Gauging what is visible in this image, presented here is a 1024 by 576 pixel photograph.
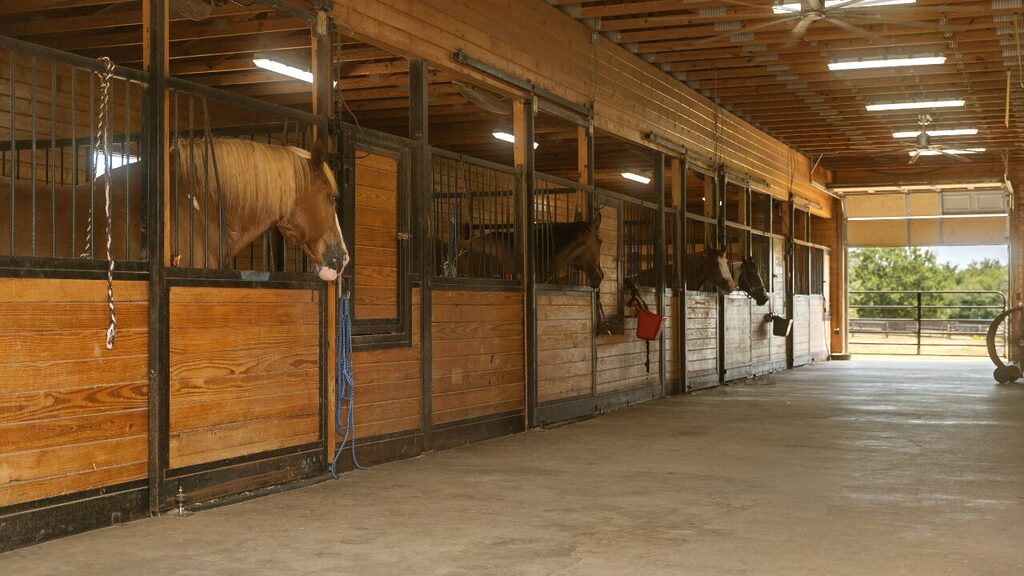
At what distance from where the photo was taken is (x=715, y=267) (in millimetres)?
10914

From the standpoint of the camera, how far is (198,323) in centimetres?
410

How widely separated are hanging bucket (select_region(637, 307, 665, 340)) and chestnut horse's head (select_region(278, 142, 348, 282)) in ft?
15.1

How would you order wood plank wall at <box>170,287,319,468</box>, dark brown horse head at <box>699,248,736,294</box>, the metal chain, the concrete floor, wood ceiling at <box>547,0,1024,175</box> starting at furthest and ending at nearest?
dark brown horse head at <box>699,248,736,294</box>
wood ceiling at <box>547,0,1024,175</box>
wood plank wall at <box>170,287,319,468</box>
the metal chain
the concrete floor

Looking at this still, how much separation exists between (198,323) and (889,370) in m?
11.6

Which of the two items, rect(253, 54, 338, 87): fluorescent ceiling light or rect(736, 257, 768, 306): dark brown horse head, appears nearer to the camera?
rect(253, 54, 338, 87): fluorescent ceiling light

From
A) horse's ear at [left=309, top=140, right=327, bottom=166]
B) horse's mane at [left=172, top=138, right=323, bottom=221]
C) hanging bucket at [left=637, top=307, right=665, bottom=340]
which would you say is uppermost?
horse's ear at [left=309, top=140, right=327, bottom=166]

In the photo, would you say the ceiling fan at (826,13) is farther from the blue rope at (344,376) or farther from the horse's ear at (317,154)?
the blue rope at (344,376)

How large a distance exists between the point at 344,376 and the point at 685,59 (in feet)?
18.8

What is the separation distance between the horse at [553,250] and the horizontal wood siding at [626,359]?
785 mm

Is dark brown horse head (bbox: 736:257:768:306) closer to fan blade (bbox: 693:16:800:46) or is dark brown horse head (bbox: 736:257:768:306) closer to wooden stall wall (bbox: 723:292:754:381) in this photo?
wooden stall wall (bbox: 723:292:754:381)

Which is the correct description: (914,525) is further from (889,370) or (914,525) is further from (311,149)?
(889,370)

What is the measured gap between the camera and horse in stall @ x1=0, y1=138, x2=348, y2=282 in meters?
3.91

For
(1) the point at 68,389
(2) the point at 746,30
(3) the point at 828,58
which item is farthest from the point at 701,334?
(1) the point at 68,389

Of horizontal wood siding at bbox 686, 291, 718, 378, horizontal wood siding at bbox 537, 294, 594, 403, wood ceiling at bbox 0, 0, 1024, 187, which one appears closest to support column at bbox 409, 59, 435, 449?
wood ceiling at bbox 0, 0, 1024, 187
